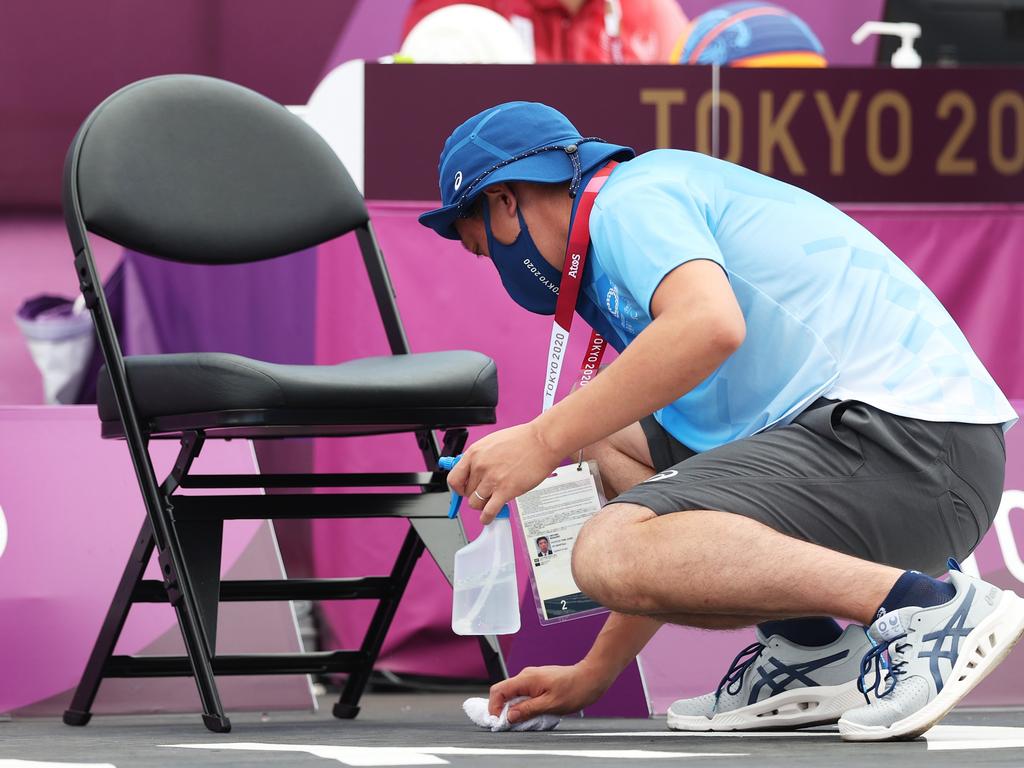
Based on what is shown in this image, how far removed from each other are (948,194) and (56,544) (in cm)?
187

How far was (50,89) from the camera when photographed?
4574mm

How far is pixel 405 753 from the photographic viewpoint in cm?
147

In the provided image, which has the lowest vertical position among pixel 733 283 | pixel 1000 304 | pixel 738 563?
pixel 1000 304

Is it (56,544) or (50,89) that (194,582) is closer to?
(56,544)

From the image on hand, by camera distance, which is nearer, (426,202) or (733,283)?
(733,283)

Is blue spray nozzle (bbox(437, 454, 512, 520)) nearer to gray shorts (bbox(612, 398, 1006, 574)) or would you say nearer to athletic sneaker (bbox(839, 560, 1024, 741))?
gray shorts (bbox(612, 398, 1006, 574))

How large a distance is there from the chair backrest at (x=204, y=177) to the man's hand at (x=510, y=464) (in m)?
0.74

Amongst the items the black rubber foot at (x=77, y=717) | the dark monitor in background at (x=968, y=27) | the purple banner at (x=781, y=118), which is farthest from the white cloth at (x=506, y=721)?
the dark monitor in background at (x=968, y=27)

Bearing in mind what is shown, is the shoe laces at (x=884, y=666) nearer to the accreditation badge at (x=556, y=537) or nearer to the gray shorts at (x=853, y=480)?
the gray shorts at (x=853, y=480)

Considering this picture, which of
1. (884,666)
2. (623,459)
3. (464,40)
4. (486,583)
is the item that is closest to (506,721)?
(486,583)

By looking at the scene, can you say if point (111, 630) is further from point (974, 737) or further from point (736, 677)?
point (974, 737)

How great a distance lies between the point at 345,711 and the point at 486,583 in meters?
0.42

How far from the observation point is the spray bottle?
1865 millimetres

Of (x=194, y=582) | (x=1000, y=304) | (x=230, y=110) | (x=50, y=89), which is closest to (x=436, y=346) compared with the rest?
(x=230, y=110)
